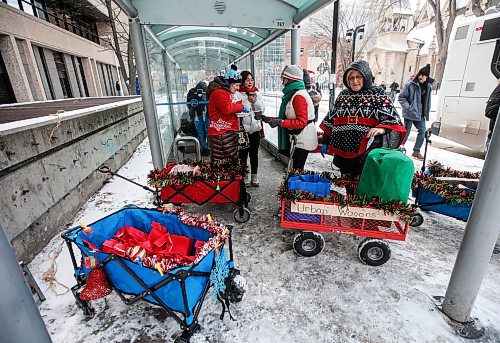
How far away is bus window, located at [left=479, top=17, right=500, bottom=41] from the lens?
546 centimetres

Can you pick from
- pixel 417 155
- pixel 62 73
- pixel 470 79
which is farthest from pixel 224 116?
pixel 62 73

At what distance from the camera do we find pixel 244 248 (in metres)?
3.08

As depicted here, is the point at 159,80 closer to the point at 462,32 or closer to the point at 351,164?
the point at 351,164

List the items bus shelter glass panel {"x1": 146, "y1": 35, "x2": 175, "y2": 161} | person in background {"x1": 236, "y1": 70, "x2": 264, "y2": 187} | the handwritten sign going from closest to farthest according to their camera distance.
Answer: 1. the handwritten sign
2. person in background {"x1": 236, "y1": 70, "x2": 264, "y2": 187}
3. bus shelter glass panel {"x1": 146, "y1": 35, "x2": 175, "y2": 161}

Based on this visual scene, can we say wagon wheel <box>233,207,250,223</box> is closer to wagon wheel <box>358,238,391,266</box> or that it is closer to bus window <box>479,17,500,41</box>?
wagon wheel <box>358,238,391,266</box>

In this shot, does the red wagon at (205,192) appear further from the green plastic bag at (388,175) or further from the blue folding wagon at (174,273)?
the green plastic bag at (388,175)

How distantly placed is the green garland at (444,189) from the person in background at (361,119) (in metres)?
0.88

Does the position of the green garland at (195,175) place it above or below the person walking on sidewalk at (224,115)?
below

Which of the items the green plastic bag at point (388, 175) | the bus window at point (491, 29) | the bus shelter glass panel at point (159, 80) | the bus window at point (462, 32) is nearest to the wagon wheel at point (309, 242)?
the green plastic bag at point (388, 175)

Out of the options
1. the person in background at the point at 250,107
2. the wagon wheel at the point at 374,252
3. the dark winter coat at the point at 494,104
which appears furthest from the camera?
the dark winter coat at the point at 494,104

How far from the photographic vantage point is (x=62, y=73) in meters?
16.3

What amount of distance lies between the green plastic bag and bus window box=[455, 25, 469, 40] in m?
5.94

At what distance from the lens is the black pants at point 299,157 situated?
3.66 meters

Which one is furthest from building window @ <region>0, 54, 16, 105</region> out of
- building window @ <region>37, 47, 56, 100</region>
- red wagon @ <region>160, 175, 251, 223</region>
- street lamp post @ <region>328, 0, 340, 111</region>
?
street lamp post @ <region>328, 0, 340, 111</region>
